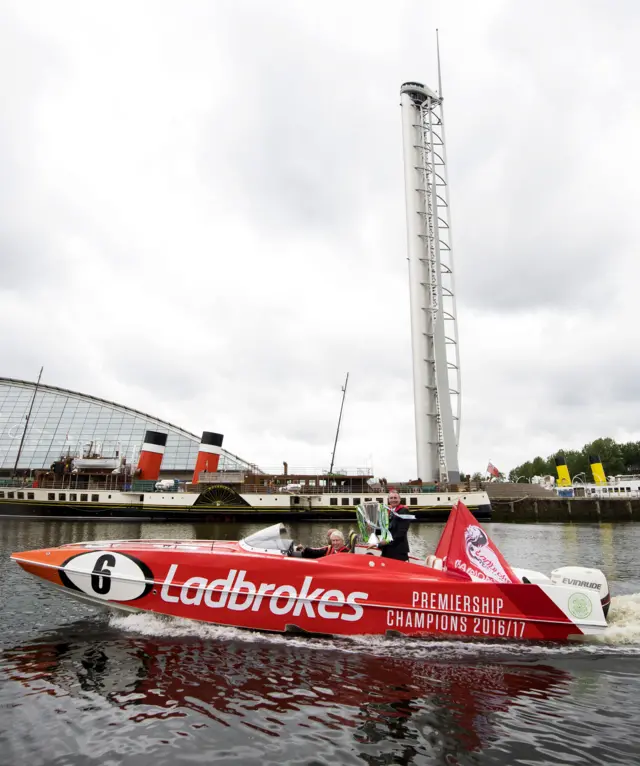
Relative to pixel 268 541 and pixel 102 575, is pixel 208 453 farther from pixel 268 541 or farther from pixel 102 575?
pixel 268 541

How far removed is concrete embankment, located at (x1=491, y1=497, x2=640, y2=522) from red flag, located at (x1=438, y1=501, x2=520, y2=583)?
47.3 metres

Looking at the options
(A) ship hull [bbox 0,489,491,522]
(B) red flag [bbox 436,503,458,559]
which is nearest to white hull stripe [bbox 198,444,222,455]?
(A) ship hull [bbox 0,489,491,522]

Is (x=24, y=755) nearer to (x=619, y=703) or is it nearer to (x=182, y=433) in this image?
(x=619, y=703)

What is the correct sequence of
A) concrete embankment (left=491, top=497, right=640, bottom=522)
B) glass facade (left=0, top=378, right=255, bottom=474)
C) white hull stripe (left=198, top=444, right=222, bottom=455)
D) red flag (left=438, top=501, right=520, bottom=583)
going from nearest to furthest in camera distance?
red flag (left=438, top=501, right=520, bottom=583) → white hull stripe (left=198, top=444, right=222, bottom=455) → concrete embankment (left=491, top=497, right=640, bottom=522) → glass facade (left=0, top=378, right=255, bottom=474)

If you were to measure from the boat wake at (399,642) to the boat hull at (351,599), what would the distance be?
0.13 m

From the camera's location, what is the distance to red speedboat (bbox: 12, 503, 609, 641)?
924 cm

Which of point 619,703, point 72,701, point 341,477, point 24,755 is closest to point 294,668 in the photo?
point 72,701

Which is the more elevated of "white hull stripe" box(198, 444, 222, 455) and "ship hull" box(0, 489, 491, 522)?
"white hull stripe" box(198, 444, 222, 455)

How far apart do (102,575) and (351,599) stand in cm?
491

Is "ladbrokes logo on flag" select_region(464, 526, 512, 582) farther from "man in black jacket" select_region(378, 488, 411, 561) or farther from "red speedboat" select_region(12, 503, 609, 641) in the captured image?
"man in black jacket" select_region(378, 488, 411, 561)

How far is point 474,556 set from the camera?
970 centimetres

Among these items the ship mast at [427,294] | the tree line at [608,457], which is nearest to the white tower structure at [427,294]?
the ship mast at [427,294]

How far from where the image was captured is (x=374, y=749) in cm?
570

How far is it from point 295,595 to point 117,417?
260 ft
